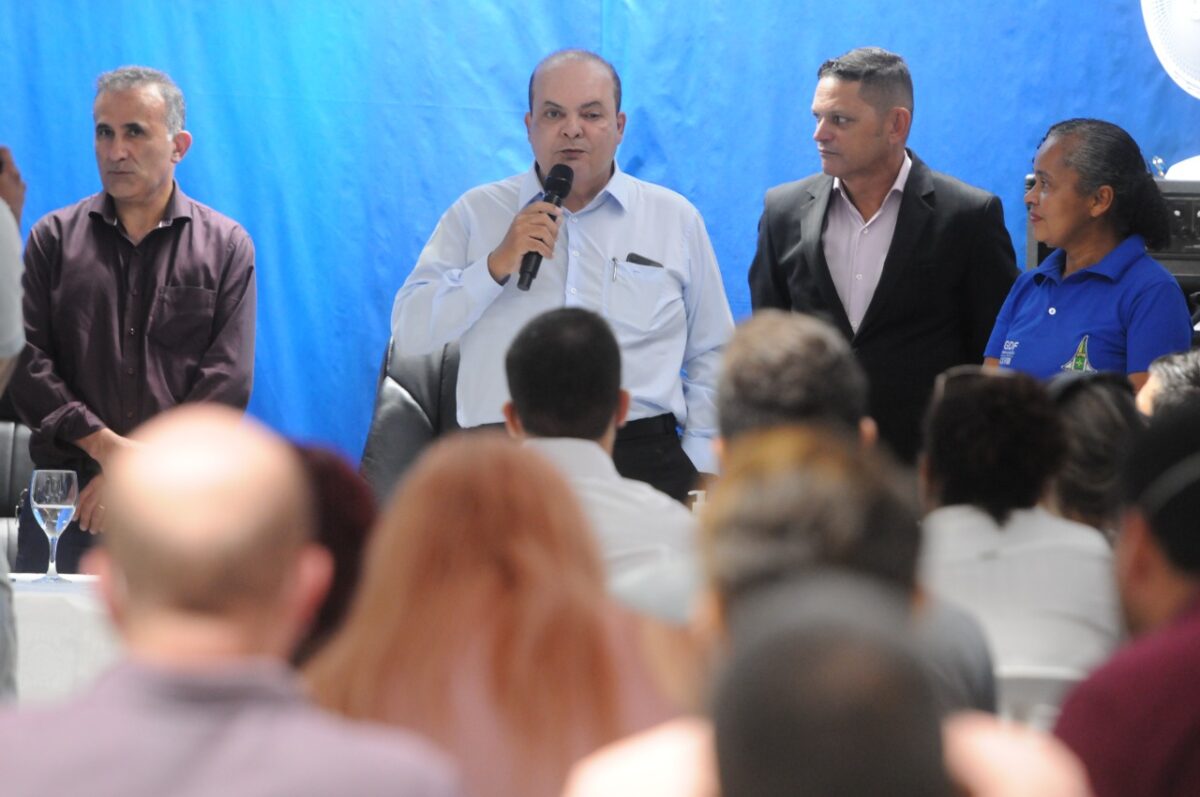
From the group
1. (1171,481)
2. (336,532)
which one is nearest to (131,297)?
(336,532)

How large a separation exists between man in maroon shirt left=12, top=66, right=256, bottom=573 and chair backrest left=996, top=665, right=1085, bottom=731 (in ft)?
8.19

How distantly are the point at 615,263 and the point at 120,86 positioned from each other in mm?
1380

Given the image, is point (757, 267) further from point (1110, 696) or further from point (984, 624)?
point (1110, 696)

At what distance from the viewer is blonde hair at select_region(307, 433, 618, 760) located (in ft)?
5.26

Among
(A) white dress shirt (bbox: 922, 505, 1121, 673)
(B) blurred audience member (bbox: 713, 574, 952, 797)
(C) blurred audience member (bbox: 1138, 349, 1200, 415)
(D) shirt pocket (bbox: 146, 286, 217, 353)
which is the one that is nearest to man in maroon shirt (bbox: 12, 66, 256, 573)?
(D) shirt pocket (bbox: 146, 286, 217, 353)

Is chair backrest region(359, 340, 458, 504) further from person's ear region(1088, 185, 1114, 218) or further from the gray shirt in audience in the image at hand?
the gray shirt in audience

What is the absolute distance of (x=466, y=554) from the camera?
164cm

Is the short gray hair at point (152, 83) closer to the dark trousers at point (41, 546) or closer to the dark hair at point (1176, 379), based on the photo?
the dark trousers at point (41, 546)

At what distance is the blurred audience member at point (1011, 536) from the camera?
2182 millimetres

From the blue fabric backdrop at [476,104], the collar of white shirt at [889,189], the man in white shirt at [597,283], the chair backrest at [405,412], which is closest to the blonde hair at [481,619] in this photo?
the man in white shirt at [597,283]

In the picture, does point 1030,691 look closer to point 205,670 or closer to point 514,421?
point 514,421

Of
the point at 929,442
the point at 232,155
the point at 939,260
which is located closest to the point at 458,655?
the point at 929,442

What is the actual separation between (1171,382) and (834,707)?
2.43 m

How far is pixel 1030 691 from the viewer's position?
210cm
